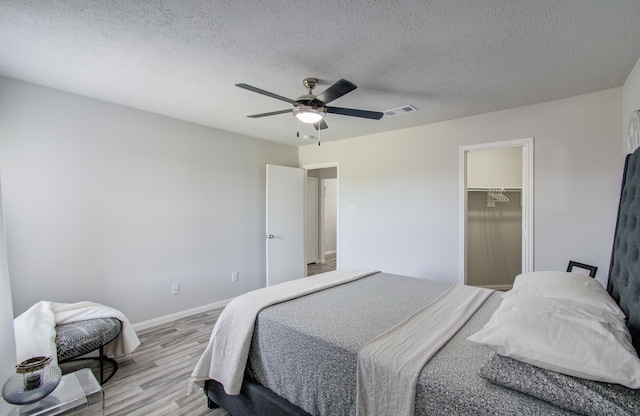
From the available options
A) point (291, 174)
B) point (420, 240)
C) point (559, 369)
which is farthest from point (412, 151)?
point (559, 369)

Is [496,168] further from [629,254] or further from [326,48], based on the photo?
[326,48]

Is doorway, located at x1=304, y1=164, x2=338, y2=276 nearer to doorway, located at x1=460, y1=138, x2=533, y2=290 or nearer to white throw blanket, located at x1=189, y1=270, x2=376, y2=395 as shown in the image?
doorway, located at x1=460, y1=138, x2=533, y2=290

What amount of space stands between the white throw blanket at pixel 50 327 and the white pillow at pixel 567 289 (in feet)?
9.70

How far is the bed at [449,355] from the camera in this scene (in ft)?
3.17

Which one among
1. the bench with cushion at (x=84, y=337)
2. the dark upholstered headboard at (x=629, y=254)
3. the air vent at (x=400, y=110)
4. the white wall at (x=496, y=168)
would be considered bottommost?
the bench with cushion at (x=84, y=337)

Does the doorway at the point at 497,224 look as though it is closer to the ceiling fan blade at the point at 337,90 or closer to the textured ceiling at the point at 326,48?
the textured ceiling at the point at 326,48

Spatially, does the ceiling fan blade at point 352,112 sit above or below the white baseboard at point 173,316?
above

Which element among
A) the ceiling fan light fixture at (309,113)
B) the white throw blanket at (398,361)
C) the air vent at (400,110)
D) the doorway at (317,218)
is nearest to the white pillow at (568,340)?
the white throw blanket at (398,361)

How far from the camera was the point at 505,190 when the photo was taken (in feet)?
14.0

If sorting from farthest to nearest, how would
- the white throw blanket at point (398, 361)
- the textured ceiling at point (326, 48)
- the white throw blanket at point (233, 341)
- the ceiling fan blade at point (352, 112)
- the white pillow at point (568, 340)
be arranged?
the ceiling fan blade at point (352, 112) < the white throw blanket at point (233, 341) < the textured ceiling at point (326, 48) < the white throw blanket at point (398, 361) < the white pillow at point (568, 340)

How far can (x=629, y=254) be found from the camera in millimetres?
1537

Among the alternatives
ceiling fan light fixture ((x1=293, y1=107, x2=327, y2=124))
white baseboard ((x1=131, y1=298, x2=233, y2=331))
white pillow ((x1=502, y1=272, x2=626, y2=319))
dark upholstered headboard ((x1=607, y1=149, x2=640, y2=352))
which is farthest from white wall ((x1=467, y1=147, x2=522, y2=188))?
white baseboard ((x1=131, y1=298, x2=233, y2=331))

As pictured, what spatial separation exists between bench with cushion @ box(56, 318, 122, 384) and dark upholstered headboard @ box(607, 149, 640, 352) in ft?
10.3

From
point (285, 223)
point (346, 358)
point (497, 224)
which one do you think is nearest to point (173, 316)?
point (285, 223)
